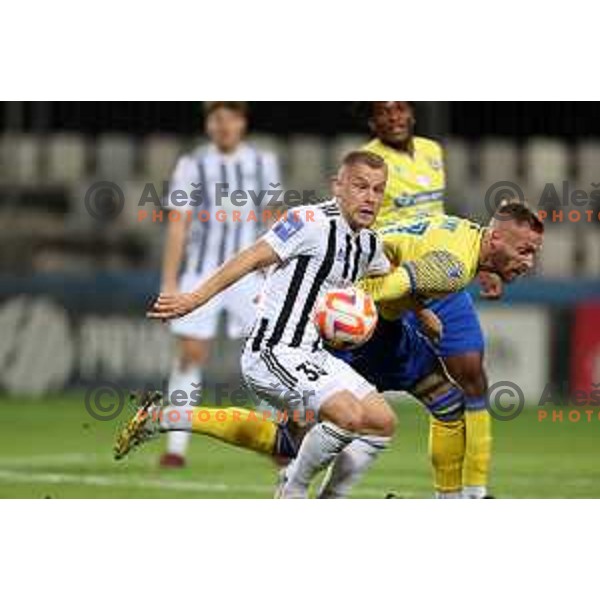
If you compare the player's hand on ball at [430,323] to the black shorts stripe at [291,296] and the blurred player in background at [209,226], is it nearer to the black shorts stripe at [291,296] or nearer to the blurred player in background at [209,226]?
the black shorts stripe at [291,296]

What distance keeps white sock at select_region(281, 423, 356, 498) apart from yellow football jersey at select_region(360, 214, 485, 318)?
55cm

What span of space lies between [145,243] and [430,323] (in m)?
5.42

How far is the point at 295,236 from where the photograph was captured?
7805 mm

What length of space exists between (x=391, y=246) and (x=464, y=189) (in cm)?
410

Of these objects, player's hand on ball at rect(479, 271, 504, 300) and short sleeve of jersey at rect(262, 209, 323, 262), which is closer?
short sleeve of jersey at rect(262, 209, 323, 262)

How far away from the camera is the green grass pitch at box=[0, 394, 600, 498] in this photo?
882 centimetres

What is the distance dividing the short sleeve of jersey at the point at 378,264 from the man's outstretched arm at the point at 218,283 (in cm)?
38

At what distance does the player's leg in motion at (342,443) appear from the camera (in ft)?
25.2

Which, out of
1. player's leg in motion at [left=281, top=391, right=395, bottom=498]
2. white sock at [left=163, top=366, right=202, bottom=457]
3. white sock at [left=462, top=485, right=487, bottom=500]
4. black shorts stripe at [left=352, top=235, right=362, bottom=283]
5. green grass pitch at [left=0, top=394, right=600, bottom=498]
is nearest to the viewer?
player's leg in motion at [left=281, top=391, right=395, bottom=498]

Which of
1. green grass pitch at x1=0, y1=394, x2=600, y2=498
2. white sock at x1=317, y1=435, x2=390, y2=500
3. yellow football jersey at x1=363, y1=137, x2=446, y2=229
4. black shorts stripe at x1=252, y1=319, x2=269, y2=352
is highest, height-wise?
yellow football jersey at x1=363, y1=137, x2=446, y2=229

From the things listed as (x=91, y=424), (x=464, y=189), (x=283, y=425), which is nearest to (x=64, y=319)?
(x=91, y=424)

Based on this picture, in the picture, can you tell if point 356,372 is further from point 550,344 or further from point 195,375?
point 550,344

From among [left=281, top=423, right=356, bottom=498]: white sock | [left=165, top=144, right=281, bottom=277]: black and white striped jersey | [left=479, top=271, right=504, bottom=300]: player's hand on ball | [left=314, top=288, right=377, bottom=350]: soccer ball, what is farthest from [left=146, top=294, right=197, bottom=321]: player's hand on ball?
[left=165, top=144, right=281, bottom=277]: black and white striped jersey

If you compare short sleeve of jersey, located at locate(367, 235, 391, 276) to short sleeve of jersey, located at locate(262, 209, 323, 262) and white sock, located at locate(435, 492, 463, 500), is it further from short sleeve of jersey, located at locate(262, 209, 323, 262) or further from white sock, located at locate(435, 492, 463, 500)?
white sock, located at locate(435, 492, 463, 500)
